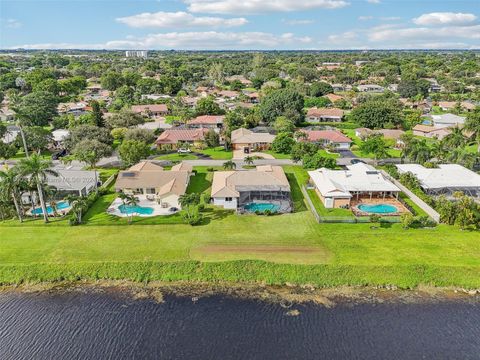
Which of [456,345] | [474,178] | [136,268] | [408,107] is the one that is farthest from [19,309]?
[408,107]

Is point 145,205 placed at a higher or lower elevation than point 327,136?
lower

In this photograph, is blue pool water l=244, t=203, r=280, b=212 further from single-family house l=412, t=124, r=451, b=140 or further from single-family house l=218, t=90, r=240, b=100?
single-family house l=218, t=90, r=240, b=100

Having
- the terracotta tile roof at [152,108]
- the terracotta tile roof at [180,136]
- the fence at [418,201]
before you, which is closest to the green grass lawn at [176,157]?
the terracotta tile roof at [180,136]

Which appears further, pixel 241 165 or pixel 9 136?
pixel 9 136

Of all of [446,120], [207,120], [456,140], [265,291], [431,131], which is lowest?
[265,291]

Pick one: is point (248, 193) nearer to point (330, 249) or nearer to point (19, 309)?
point (330, 249)

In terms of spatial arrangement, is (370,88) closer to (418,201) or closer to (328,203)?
(418,201)

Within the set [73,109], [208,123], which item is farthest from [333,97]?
[73,109]

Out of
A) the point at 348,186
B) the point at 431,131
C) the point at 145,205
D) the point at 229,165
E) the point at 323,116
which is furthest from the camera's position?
the point at 323,116
